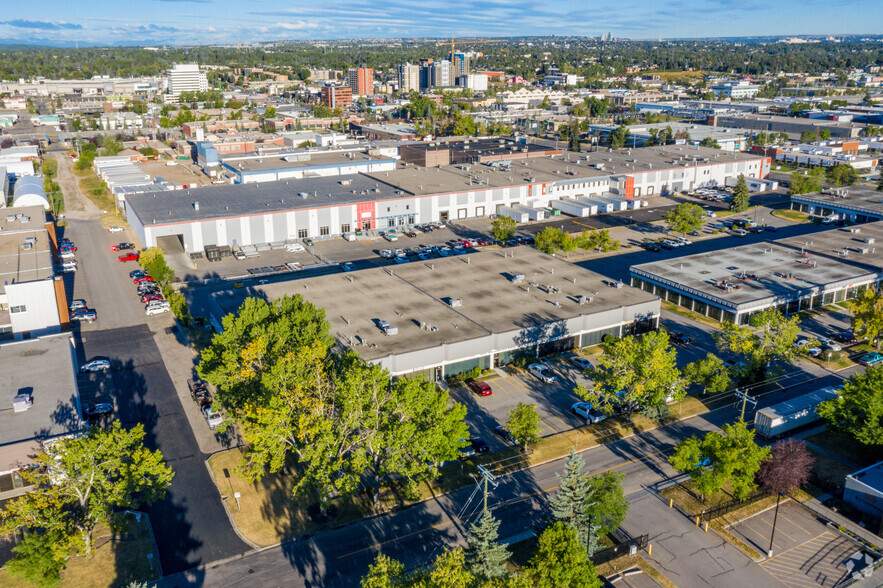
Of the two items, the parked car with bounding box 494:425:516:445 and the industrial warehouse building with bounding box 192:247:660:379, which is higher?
the industrial warehouse building with bounding box 192:247:660:379

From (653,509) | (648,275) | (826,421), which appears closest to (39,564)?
(653,509)

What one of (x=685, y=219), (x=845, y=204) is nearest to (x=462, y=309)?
(x=685, y=219)

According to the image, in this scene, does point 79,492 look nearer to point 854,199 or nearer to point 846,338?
point 846,338

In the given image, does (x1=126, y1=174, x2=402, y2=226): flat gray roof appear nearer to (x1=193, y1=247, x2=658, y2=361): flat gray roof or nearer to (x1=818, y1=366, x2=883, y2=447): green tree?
(x1=193, y1=247, x2=658, y2=361): flat gray roof

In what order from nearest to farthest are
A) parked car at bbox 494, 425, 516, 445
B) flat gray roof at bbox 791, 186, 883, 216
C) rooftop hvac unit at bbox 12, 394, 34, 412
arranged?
rooftop hvac unit at bbox 12, 394, 34, 412
parked car at bbox 494, 425, 516, 445
flat gray roof at bbox 791, 186, 883, 216

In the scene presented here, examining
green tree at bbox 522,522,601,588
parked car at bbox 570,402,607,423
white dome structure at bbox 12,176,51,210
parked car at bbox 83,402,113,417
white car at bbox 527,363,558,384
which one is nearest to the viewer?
green tree at bbox 522,522,601,588

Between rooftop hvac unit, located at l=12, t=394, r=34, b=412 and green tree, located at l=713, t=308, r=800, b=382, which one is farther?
green tree, located at l=713, t=308, r=800, b=382

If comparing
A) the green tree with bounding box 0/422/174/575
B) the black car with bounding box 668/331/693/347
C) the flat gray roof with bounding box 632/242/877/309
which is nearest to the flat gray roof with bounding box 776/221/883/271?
the flat gray roof with bounding box 632/242/877/309

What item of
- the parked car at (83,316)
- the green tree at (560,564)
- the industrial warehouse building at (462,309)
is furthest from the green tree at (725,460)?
the parked car at (83,316)
